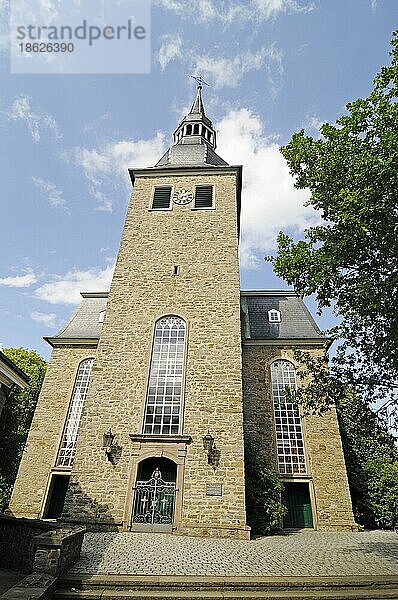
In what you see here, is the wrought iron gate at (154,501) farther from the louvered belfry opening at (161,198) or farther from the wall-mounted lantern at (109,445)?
the louvered belfry opening at (161,198)

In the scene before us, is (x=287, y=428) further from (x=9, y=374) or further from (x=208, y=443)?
(x=9, y=374)

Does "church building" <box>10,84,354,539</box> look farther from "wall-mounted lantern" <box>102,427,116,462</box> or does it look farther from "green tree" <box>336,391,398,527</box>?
"green tree" <box>336,391,398,527</box>

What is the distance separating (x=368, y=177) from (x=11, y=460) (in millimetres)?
11827

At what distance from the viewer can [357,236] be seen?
343 inches

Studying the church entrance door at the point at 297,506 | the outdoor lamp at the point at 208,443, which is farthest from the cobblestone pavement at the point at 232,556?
the church entrance door at the point at 297,506

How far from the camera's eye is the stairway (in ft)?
19.9

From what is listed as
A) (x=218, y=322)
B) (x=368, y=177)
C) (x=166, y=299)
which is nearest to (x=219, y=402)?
(x=218, y=322)

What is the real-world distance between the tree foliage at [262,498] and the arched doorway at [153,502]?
291 cm

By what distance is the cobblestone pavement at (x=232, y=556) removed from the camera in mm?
7117

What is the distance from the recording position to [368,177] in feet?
27.4

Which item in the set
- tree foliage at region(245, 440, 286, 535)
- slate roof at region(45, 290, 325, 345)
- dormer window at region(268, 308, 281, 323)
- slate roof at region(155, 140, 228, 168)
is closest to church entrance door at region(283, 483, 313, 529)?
tree foliage at region(245, 440, 286, 535)

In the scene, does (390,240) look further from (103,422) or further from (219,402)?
(103,422)

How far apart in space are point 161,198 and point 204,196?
2157 mm

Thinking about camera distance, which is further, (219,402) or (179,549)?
(219,402)
